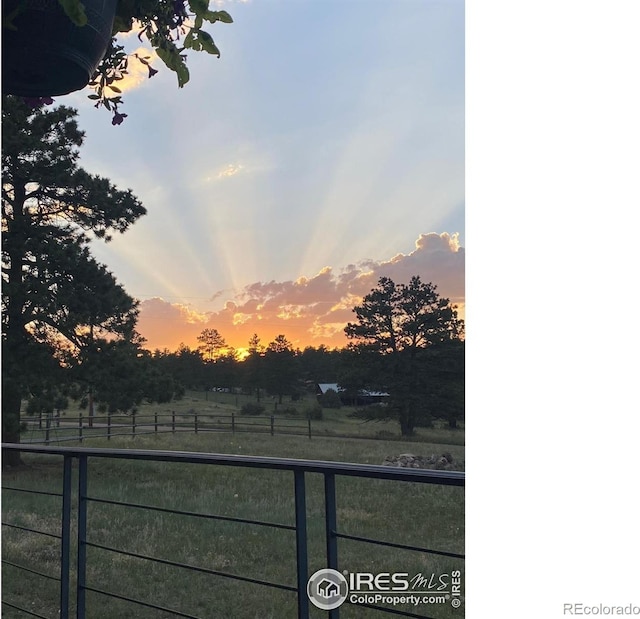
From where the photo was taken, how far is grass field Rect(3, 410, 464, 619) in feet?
12.0

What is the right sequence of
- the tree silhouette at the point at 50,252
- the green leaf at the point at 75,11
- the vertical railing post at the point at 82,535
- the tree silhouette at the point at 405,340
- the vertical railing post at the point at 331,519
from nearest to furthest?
1. the green leaf at the point at 75,11
2. the vertical railing post at the point at 331,519
3. the vertical railing post at the point at 82,535
4. the tree silhouette at the point at 50,252
5. the tree silhouette at the point at 405,340

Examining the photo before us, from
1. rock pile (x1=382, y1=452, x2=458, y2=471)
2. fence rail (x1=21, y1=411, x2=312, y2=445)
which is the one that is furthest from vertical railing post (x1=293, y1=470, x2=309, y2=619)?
fence rail (x1=21, y1=411, x2=312, y2=445)

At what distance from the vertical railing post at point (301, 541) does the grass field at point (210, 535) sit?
217cm

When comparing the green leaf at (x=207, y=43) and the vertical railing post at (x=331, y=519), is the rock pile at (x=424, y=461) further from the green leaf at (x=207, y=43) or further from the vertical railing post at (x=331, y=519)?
the green leaf at (x=207, y=43)

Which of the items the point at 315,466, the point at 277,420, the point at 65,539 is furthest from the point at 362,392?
the point at 315,466

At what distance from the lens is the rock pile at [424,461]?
11.9 metres

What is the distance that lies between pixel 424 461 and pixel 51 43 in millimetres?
12382

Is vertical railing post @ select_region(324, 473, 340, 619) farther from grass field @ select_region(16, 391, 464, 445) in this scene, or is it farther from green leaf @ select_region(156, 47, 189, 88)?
grass field @ select_region(16, 391, 464, 445)

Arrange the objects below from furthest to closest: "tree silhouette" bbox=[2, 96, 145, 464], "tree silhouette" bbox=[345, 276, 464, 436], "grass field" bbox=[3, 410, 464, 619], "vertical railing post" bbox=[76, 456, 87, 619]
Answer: "tree silhouette" bbox=[345, 276, 464, 436], "tree silhouette" bbox=[2, 96, 145, 464], "grass field" bbox=[3, 410, 464, 619], "vertical railing post" bbox=[76, 456, 87, 619]

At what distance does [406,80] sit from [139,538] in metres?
5.91

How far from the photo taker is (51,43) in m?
0.93

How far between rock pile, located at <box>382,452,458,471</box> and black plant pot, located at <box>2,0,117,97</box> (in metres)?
11.4

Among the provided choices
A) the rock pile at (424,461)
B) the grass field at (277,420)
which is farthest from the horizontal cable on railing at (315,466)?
the grass field at (277,420)

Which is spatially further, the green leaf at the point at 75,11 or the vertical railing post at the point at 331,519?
the vertical railing post at the point at 331,519
